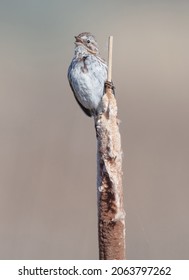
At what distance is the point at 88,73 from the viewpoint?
2762 mm

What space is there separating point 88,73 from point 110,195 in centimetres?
105

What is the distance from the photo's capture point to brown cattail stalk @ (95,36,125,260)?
1.74 meters

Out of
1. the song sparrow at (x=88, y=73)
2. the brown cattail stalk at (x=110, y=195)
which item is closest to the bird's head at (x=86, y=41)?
the song sparrow at (x=88, y=73)

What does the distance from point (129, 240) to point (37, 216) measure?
343mm

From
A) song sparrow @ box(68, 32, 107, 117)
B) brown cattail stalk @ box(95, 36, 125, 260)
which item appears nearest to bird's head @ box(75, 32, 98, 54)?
song sparrow @ box(68, 32, 107, 117)

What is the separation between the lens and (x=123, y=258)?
5.62 feet

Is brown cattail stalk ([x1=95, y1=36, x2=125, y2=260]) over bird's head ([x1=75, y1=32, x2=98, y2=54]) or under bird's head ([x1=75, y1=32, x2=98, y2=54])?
under

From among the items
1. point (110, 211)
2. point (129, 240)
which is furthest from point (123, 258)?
point (129, 240)

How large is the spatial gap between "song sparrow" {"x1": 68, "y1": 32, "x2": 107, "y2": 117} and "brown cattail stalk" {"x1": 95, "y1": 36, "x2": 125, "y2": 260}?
2.83 ft

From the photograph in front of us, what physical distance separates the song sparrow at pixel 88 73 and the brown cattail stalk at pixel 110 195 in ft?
2.83

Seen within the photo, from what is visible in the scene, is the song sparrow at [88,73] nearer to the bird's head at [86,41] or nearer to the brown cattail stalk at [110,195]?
the bird's head at [86,41]

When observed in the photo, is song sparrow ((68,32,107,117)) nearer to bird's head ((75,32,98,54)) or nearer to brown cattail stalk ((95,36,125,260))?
bird's head ((75,32,98,54))
